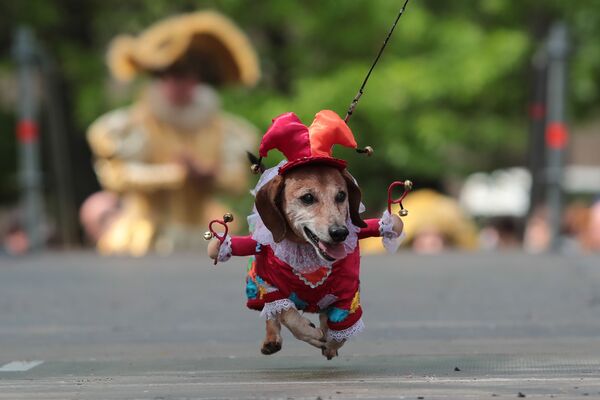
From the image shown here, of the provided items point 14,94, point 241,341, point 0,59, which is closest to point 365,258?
point 241,341

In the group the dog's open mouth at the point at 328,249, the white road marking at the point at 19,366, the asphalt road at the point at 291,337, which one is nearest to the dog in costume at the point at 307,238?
the dog's open mouth at the point at 328,249

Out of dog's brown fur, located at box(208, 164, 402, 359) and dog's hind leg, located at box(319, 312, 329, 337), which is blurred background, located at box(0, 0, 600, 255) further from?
dog's brown fur, located at box(208, 164, 402, 359)

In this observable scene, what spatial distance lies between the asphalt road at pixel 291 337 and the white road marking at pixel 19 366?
1 centimetres

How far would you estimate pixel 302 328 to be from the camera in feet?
23.5

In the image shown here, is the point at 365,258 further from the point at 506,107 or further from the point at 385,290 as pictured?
the point at 506,107

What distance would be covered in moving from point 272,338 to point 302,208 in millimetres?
584

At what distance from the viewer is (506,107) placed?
27359 mm

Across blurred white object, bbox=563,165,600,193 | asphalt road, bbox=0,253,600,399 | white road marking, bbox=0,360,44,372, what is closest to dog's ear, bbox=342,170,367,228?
asphalt road, bbox=0,253,600,399

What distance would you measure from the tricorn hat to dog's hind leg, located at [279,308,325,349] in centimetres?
1169

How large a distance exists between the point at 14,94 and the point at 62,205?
8392 mm

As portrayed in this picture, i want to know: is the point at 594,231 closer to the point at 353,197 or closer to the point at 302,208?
the point at 353,197

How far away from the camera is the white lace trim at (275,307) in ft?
23.7

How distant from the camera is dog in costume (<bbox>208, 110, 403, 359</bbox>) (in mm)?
7086

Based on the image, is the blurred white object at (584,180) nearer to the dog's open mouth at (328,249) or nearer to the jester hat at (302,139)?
the jester hat at (302,139)
